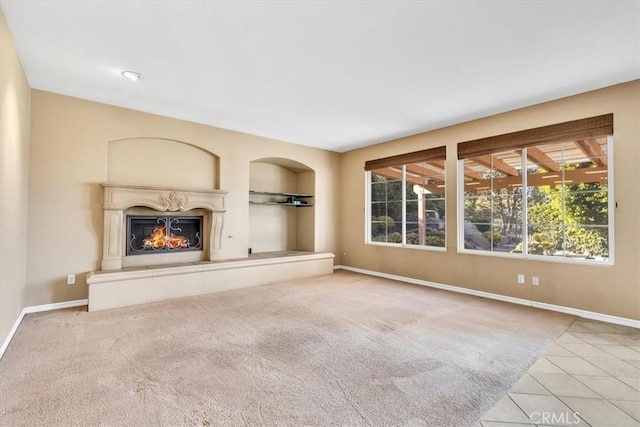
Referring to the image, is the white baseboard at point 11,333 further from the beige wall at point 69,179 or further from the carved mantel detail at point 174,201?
the carved mantel detail at point 174,201

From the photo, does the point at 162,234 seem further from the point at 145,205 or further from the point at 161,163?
the point at 161,163

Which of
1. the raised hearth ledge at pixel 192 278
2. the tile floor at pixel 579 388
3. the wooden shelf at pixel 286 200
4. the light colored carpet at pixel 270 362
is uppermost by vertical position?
the wooden shelf at pixel 286 200

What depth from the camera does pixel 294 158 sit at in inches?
249

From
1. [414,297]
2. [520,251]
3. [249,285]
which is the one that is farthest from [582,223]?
[249,285]

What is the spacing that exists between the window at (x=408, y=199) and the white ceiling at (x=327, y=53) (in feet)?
4.05

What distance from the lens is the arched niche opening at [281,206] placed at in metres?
6.46

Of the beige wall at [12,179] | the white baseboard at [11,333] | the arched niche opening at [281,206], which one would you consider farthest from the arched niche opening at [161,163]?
the white baseboard at [11,333]

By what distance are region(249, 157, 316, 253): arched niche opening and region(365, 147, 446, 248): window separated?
1.35 m

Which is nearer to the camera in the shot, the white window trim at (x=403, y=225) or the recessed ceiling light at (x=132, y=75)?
the recessed ceiling light at (x=132, y=75)

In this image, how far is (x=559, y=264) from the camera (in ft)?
13.0

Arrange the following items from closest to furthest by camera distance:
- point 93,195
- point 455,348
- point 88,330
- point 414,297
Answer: point 455,348, point 88,330, point 93,195, point 414,297

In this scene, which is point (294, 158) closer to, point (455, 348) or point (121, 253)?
point (121, 253)

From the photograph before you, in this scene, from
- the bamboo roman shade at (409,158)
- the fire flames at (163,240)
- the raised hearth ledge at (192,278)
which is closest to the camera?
the raised hearth ledge at (192,278)

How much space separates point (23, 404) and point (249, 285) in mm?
3345
